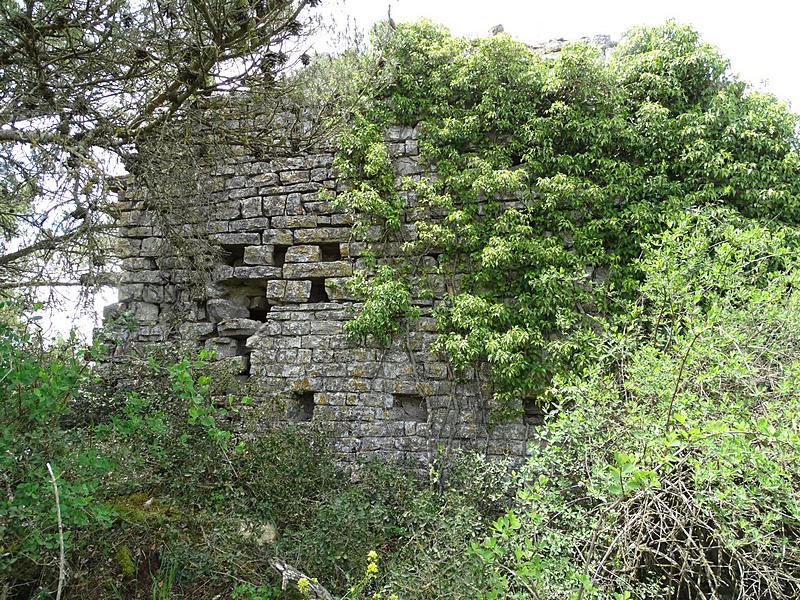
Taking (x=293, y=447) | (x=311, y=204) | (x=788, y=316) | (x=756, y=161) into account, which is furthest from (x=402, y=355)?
(x=756, y=161)

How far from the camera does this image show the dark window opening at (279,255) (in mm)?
5441

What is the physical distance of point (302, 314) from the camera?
517 centimetres

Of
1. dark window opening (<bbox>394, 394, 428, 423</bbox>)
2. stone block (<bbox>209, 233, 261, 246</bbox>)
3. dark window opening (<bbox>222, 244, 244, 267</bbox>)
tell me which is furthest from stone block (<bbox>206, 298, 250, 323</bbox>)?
dark window opening (<bbox>394, 394, 428, 423</bbox>)

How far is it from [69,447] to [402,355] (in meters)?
2.74

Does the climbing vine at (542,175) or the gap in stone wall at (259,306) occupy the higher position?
the climbing vine at (542,175)

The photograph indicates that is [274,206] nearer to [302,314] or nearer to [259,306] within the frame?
[259,306]

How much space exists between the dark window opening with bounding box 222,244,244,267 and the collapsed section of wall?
0.01 m

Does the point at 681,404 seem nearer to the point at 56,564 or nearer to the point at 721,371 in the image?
the point at 721,371

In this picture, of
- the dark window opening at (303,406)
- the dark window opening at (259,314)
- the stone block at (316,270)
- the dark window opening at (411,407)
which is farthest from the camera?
the dark window opening at (259,314)

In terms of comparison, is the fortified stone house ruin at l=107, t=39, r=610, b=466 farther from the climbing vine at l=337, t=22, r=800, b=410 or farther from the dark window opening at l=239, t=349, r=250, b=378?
the climbing vine at l=337, t=22, r=800, b=410

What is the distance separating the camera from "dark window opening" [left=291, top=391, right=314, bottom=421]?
5.02 m

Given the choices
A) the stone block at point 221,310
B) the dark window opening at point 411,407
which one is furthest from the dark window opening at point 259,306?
the dark window opening at point 411,407

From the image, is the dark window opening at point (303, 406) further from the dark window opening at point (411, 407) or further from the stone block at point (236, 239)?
the stone block at point (236, 239)

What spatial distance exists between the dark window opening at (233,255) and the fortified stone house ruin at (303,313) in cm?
1
